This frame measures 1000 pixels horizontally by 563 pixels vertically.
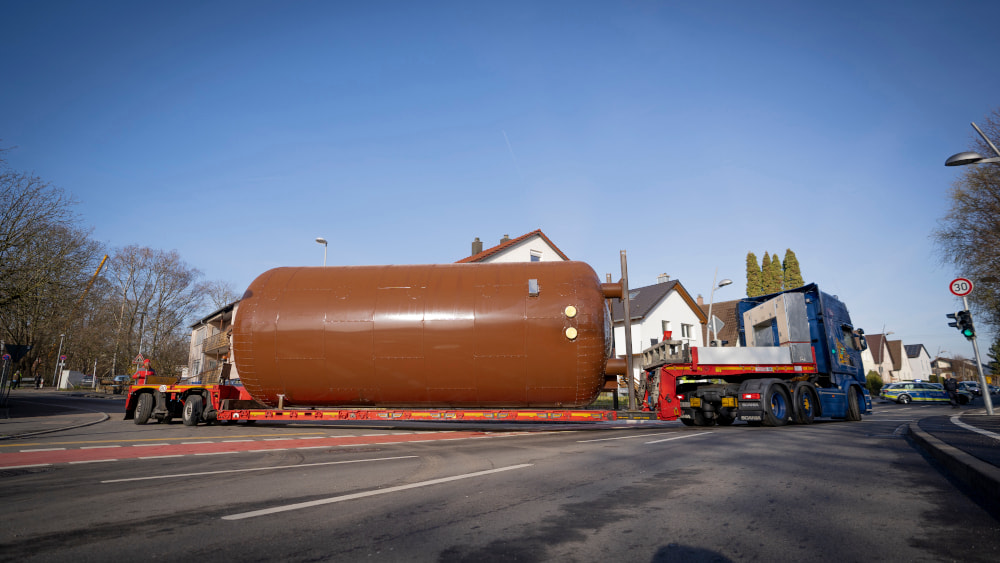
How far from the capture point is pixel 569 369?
11.6 meters

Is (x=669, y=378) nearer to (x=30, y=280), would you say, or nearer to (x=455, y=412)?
(x=455, y=412)

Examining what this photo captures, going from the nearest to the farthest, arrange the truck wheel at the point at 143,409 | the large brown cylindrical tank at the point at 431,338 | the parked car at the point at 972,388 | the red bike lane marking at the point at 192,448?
the red bike lane marking at the point at 192,448 < the large brown cylindrical tank at the point at 431,338 < the truck wheel at the point at 143,409 < the parked car at the point at 972,388

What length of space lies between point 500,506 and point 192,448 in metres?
7.62

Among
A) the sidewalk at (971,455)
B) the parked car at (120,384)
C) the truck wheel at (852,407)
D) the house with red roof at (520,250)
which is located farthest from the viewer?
the parked car at (120,384)

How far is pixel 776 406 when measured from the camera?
13531mm

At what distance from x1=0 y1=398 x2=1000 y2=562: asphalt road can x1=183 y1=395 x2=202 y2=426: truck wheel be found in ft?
19.4

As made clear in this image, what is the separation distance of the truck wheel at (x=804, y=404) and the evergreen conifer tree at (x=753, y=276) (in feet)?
220

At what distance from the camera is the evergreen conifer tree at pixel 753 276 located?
251ft

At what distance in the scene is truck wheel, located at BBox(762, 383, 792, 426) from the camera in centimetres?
1306

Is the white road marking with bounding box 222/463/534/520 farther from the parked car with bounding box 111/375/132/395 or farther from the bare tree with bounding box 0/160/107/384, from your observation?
the parked car with bounding box 111/375/132/395

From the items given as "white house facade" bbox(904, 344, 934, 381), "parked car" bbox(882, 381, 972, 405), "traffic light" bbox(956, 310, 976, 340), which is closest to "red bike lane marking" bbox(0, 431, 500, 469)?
"traffic light" bbox(956, 310, 976, 340)

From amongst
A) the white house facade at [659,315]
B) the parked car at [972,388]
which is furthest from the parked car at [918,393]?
the white house facade at [659,315]

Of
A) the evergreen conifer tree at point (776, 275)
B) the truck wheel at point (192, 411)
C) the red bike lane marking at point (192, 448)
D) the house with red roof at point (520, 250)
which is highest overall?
the evergreen conifer tree at point (776, 275)

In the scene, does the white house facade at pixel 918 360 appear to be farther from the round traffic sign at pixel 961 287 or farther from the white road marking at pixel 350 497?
the white road marking at pixel 350 497
